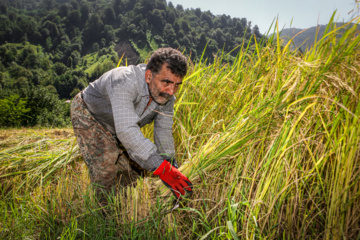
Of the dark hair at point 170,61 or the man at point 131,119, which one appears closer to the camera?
the man at point 131,119

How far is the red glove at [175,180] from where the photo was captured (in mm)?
1464

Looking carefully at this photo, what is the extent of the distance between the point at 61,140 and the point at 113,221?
7.08 feet

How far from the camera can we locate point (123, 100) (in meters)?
1.70

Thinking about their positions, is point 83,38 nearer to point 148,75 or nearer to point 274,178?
point 148,75

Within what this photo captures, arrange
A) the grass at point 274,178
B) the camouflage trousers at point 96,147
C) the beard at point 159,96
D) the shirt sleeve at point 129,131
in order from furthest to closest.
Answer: the camouflage trousers at point 96,147, the beard at point 159,96, the shirt sleeve at point 129,131, the grass at point 274,178

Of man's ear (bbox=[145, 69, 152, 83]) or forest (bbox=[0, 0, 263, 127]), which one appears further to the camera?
forest (bbox=[0, 0, 263, 127])

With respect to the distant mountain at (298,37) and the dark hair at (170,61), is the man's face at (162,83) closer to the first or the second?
the dark hair at (170,61)

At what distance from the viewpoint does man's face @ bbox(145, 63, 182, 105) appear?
179 cm

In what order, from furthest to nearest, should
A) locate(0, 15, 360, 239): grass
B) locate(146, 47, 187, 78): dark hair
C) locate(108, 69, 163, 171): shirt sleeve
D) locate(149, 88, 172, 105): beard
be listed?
locate(149, 88, 172, 105): beard → locate(146, 47, 187, 78): dark hair → locate(108, 69, 163, 171): shirt sleeve → locate(0, 15, 360, 239): grass

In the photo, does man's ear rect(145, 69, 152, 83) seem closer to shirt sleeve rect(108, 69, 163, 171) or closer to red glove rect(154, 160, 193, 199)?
shirt sleeve rect(108, 69, 163, 171)

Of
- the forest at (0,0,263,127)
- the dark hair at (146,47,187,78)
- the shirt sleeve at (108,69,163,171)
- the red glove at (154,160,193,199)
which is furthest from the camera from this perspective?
the forest at (0,0,263,127)

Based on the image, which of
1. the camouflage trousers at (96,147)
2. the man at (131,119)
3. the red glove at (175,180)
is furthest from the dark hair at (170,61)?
the camouflage trousers at (96,147)

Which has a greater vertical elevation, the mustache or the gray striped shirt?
the mustache

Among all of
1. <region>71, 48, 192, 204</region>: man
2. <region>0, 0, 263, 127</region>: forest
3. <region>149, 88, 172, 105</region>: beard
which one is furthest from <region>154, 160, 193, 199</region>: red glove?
<region>0, 0, 263, 127</region>: forest
